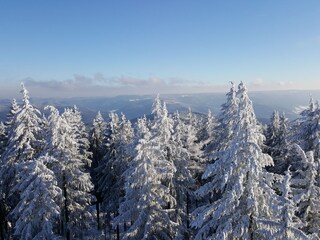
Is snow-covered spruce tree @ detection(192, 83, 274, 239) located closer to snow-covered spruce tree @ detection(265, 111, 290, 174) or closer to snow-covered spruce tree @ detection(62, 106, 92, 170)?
snow-covered spruce tree @ detection(62, 106, 92, 170)

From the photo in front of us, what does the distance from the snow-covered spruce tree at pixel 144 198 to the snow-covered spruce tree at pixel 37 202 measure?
5.17 m

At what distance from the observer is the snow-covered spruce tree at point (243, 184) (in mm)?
13812

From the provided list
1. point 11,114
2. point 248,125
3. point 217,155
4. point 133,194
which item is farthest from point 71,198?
point 248,125

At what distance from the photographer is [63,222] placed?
27.6m

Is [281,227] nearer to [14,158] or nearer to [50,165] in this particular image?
[50,165]

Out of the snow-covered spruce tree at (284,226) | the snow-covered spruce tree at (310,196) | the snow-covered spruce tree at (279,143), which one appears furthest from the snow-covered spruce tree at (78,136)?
the snow-covered spruce tree at (279,143)

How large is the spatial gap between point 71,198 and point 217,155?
1719 cm

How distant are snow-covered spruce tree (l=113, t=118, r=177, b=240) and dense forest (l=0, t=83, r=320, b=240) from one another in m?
0.07

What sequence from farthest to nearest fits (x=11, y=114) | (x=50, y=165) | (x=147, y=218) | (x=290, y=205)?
(x=11, y=114) < (x=50, y=165) < (x=147, y=218) < (x=290, y=205)

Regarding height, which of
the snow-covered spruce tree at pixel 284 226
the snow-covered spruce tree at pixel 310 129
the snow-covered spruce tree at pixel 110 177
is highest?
the snow-covered spruce tree at pixel 310 129

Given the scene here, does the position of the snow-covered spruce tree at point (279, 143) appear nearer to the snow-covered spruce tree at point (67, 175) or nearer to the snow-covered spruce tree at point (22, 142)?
the snow-covered spruce tree at point (67, 175)

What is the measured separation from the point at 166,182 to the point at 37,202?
36.6 feet

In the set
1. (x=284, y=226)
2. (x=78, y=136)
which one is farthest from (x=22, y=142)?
(x=284, y=226)

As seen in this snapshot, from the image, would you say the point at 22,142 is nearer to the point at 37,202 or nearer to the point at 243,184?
the point at 37,202
